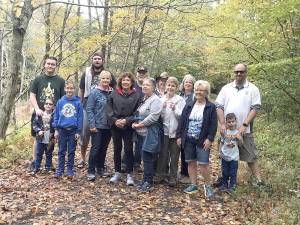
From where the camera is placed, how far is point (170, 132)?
697 centimetres

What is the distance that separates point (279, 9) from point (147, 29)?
24.0 ft

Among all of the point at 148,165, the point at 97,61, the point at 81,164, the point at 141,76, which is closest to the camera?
the point at 148,165

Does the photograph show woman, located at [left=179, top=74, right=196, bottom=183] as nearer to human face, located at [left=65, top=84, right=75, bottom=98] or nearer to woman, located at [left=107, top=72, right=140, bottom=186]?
woman, located at [left=107, top=72, right=140, bottom=186]

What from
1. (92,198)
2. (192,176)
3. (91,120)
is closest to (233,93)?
(192,176)

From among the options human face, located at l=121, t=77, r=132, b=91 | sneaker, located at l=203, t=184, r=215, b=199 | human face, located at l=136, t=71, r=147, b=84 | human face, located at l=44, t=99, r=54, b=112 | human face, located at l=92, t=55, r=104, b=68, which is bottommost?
sneaker, located at l=203, t=184, r=215, b=199

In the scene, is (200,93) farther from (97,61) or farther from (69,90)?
(69,90)

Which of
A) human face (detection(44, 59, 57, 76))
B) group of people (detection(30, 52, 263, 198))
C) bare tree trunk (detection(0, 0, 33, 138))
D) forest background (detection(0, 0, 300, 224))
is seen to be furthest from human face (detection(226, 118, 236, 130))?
Answer: bare tree trunk (detection(0, 0, 33, 138))

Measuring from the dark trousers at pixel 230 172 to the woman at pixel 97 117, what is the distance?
2.21m

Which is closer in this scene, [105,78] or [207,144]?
[207,144]

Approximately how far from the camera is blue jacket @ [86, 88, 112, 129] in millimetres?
7016

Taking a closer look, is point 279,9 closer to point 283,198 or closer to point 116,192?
point 283,198

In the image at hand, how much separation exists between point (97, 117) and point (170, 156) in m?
1.52

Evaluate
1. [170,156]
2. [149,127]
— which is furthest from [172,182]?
[149,127]

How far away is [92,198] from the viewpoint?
628 cm
